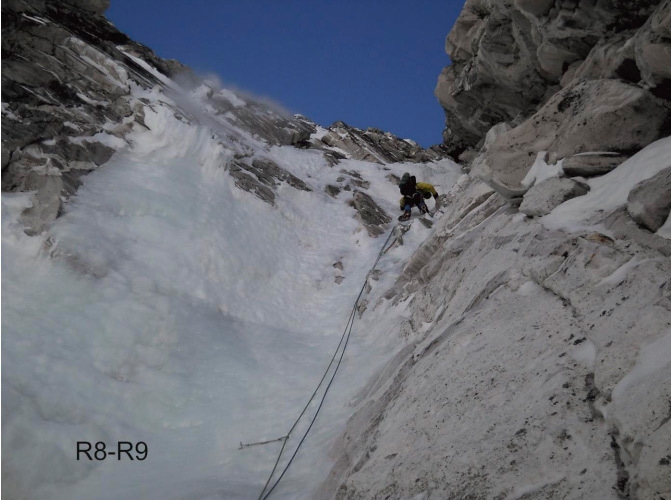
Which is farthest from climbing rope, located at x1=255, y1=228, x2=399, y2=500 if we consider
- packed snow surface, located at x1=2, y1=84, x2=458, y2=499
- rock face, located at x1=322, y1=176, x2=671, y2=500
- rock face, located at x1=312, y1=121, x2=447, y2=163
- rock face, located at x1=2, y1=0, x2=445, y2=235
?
rock face, located at x1=312, y1=121, x2=447, y2=163

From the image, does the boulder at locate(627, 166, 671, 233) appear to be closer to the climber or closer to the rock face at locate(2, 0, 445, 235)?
the rock face at locate(2, 0, 445, 235)

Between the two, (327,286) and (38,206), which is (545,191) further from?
(38,206)

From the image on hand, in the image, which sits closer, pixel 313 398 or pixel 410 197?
pixel 313 398

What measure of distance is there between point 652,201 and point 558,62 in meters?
8.41

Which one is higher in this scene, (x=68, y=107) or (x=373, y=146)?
(x=373, y=146)

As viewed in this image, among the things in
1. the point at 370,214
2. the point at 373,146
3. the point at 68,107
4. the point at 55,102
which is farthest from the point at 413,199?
the point at 373,146

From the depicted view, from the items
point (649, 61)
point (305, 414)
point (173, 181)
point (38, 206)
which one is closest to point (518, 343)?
point (305, 414)

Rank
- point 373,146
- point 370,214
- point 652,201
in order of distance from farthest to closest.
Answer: point 373,146 → point 370,214 → point 652,201

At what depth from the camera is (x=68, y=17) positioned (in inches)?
743

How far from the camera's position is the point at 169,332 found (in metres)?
8.91

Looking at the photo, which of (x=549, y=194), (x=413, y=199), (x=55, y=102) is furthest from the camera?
(x=413, y=199)

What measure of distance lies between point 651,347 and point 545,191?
421cm

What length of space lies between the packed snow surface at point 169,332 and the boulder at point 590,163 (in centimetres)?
439

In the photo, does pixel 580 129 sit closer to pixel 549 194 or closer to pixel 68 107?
pixel 549 194
